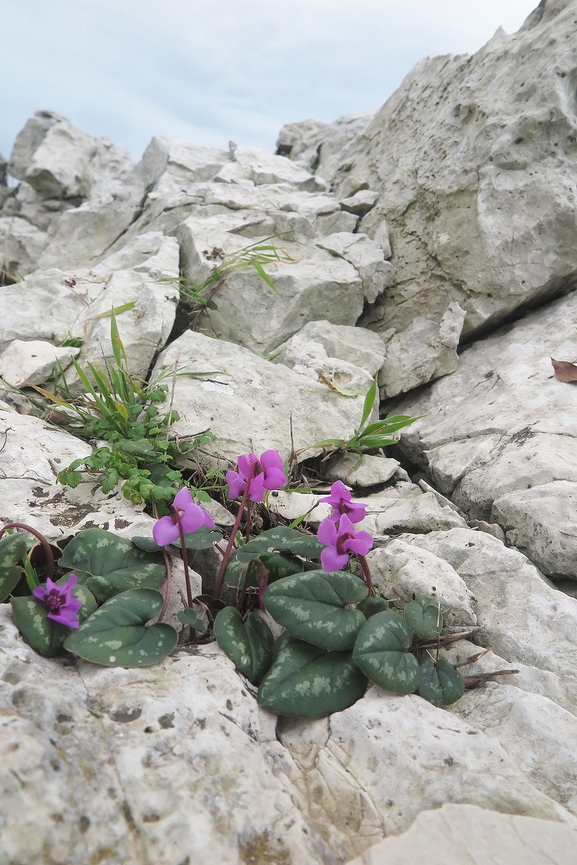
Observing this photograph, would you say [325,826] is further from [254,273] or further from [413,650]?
[254,273]

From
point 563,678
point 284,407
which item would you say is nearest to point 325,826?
point 563,678

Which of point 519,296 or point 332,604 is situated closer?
point 332,604

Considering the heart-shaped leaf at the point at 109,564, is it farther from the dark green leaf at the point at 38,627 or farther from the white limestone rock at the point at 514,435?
the white limestone rock at the point at 514,435

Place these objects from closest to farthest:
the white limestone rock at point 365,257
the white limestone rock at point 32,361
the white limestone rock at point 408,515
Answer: the white limestone rock at point 408,515, the white limestone rock at point 32,361, the white limestone rock at point 365,257

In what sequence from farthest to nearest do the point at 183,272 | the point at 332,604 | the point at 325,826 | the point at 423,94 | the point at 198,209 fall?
the point at 198,209
the point at 423,94
the point at 183,272
the point at 332,604
the point at 325,826

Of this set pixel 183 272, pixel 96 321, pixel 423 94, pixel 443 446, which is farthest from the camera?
A: pixel 423 94

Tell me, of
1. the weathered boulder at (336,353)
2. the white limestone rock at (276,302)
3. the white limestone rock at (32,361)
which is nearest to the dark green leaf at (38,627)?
the white limestone rock at (32,361)
